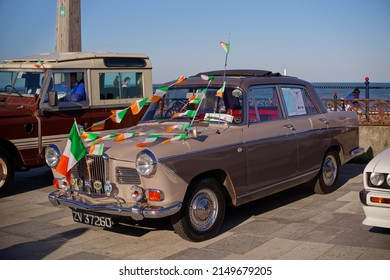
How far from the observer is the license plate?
5629mm

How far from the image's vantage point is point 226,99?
22.0ft

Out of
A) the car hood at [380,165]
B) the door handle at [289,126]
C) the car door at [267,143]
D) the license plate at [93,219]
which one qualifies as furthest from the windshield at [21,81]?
the car hood at [380,165]

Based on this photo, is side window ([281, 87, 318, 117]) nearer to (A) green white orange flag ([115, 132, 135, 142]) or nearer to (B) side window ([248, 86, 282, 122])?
(B) side window ([248, 86, 282, 122])

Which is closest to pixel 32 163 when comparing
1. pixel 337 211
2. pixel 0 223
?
pixel 0 223

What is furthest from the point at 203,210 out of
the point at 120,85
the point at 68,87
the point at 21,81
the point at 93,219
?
the point at 21,81

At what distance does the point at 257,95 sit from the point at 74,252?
3.04 metres

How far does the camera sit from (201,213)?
5859mm

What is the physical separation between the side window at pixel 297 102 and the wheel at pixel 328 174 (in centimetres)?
79

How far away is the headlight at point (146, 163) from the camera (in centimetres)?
534

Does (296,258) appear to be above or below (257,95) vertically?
below

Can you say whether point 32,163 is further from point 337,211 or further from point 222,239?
point 337,211

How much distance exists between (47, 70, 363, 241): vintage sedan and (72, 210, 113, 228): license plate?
0.01m

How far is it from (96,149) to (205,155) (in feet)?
3.95

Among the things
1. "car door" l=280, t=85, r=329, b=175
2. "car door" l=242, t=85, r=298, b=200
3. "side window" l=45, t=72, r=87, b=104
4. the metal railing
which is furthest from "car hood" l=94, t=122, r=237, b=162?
the metal railing
